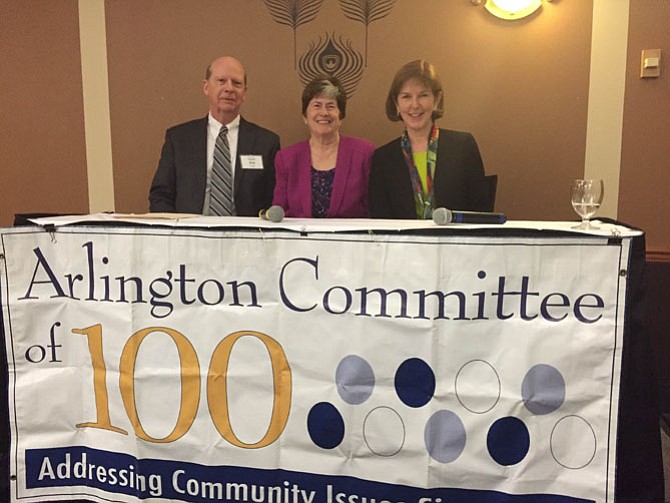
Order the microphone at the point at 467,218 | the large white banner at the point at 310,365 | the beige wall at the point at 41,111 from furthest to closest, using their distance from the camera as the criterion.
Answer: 1. the beige wall at the point at 41,111
2. the microphone at the point at 467,218
3. the large white banner at the point at 310,365

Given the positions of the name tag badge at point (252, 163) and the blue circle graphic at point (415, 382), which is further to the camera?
the name tag badge at point (252, 163)

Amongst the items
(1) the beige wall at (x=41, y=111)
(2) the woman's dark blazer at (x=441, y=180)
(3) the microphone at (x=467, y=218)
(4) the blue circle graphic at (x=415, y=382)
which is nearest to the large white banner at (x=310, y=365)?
(4) the blue circle graphic at (x=415, y=382)

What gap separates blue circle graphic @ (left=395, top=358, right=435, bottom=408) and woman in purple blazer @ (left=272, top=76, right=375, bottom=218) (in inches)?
37.7

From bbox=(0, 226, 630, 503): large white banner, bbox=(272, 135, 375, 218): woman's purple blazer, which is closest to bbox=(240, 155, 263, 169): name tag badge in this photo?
bbox=(272, 135, 375, 218): woman's purple blazer

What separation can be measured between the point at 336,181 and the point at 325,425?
111 centimetres

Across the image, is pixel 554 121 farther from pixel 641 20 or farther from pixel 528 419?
pixel 528 419

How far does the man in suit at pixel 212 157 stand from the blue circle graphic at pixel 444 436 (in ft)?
4.54

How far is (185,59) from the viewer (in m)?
3.01

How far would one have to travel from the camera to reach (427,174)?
91.5 inches

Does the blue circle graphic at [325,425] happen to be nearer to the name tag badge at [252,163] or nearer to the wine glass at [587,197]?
the wine glass at [587,197]

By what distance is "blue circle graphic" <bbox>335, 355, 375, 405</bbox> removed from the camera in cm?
154

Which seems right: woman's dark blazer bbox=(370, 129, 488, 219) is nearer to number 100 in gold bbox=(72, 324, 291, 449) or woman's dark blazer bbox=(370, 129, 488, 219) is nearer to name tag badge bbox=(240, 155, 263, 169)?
name tag badge bbox=(240, 155, 263, 169)

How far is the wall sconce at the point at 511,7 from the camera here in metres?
2.70

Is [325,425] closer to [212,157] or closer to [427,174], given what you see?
[427,174]
